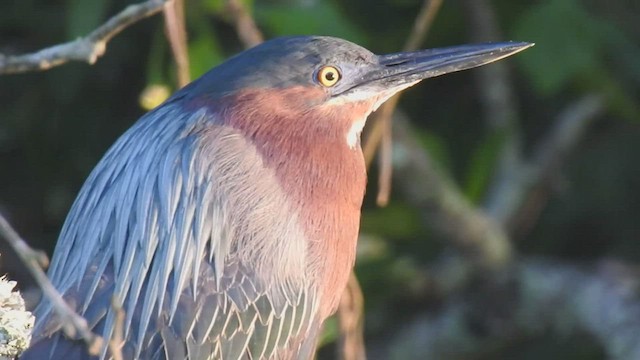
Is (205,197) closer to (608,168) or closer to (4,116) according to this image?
(4,116)

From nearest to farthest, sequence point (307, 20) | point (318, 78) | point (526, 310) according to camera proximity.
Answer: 1. point (318, 78)
2. point (307, 20)
3. point (526, 310)

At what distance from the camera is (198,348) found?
2.94 m

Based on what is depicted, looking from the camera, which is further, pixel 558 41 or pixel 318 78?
pixel 558 41

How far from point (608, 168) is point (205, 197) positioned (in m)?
2.18

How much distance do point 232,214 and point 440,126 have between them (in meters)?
2.07

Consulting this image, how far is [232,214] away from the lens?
3143 mm

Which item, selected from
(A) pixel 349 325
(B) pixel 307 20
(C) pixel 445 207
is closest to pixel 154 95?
(B) pixel 307 20

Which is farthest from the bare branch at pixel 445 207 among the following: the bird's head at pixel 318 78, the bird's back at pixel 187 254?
the bird's back at pixel 187 254

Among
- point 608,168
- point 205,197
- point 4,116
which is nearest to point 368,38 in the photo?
point 608,168

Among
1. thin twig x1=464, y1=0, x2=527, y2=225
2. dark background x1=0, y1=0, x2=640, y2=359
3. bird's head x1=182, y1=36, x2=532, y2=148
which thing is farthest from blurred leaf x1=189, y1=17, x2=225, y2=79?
thin twig x1=464, y1=0, x2=527, y2=225

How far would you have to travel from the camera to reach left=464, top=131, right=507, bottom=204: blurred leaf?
4801mm

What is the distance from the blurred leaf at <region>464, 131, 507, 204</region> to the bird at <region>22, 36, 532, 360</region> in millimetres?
1305

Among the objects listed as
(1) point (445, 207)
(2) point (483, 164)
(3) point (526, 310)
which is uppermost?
(2) point (483, 164)

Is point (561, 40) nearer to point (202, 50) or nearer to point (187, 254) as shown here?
point (202, 50)
